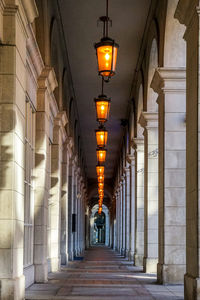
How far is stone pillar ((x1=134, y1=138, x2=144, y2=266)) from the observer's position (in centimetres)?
Result: 2362

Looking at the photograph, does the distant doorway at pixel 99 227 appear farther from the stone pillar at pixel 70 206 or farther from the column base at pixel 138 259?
the column base at pixel 138 259

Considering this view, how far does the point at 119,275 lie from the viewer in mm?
18312

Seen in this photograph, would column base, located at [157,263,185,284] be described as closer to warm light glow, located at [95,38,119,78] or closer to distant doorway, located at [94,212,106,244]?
warm light glow, located at [95,38,119,78]

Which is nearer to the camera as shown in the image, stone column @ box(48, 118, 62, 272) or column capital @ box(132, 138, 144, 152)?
stone column @ box(48, 118, 62, 272)

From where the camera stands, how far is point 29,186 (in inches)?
547

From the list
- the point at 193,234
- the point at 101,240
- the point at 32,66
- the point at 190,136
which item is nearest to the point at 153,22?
the point at 32,66

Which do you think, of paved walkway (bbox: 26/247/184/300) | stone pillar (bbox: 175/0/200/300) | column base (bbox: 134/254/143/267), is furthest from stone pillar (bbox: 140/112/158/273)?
stone pillar (bbox: 175/0/200/300)

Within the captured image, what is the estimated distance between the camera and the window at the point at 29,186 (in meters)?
13.3

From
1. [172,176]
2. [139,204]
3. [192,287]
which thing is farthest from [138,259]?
[192,287]

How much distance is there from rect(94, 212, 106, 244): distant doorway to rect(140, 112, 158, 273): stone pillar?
8609 centimetres

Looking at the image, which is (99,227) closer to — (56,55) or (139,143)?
(139,143)

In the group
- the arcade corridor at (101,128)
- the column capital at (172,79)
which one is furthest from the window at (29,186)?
the column capital at (172,79)

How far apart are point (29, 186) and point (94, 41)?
8.20 meters

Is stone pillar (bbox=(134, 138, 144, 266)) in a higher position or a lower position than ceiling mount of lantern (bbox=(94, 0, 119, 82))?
lower
